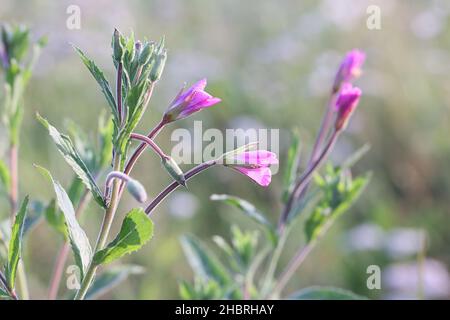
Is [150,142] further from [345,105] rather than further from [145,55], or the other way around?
[345,105]

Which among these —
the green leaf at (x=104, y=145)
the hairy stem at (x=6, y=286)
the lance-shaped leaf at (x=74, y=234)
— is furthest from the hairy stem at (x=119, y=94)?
the green leaf at (x=104, y=145)

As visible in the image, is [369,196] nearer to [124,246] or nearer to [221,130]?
[221,130]

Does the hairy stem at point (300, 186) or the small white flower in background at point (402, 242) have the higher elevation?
the small white flower in background at point (402, 242)

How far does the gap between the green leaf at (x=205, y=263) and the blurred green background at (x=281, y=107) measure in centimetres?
58

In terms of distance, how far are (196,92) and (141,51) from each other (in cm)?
11

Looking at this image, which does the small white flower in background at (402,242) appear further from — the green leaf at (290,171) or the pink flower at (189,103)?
the pink flower at (189,103)

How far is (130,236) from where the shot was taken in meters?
1.10

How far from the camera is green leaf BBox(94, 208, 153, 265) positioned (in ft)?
3.53

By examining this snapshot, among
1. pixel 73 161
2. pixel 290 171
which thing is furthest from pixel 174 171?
pixel 290 171

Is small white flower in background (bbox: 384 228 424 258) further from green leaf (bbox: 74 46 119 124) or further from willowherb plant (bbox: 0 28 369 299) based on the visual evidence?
green leaf (bbox: 74 46 119 124)

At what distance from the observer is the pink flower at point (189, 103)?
1.17 metres

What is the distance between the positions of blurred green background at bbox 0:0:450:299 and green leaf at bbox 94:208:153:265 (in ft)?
4.24

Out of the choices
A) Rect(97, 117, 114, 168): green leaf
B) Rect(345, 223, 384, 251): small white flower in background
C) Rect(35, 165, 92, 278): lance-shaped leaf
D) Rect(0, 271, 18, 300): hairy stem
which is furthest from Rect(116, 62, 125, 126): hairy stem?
Rect(345, 223, 384, 251): small white flower in background
